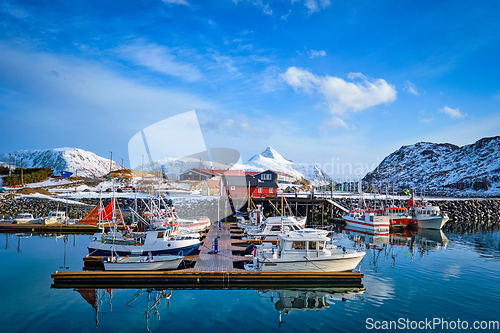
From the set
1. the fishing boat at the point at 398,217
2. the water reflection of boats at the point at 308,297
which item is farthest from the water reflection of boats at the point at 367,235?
the water reflection of boats at the point at 308,297

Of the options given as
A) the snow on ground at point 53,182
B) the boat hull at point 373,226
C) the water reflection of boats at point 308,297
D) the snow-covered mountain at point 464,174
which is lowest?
the water reflection of boats at point 308,297

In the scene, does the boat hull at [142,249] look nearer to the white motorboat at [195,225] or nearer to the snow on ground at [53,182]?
the white motorboat at [195,225]

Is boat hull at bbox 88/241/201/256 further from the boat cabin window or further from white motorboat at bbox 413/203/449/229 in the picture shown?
white motorboat at bbox 413/203/449/229

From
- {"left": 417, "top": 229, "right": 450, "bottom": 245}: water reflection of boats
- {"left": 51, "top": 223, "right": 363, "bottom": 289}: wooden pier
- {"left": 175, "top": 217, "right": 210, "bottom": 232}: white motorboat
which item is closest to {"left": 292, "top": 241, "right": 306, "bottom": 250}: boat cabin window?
{"left": 51, "top": 223, "right": 363, "bottom": 289}: wooden pier

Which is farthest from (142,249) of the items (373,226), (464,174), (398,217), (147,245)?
(464,174)

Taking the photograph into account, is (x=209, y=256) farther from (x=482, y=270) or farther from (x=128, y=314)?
(x=482, y=270)

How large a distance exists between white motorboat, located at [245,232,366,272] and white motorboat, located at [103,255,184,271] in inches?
227

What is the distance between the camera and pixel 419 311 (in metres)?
16.1

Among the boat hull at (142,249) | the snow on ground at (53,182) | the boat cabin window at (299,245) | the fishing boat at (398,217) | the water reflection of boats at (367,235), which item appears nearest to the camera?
the boat cabin window at (299,245)

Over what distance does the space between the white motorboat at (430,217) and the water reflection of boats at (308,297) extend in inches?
1406

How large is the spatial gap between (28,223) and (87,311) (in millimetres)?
33224

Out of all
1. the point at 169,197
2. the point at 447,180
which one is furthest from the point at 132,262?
the point at 447,180

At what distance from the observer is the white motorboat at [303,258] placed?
1975 cm

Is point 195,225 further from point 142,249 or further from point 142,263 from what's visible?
point 142,263
